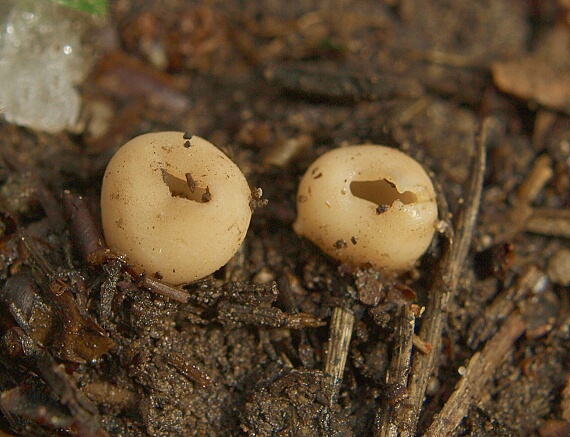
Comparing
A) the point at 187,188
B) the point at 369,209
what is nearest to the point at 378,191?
the point at 369,209

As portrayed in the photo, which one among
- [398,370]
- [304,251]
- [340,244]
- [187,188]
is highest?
[187,188]

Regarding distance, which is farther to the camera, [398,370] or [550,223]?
[550,223]

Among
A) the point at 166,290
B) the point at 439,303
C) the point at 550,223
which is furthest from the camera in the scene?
the point at 550,223

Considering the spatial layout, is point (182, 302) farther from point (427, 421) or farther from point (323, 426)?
point (427, 421)

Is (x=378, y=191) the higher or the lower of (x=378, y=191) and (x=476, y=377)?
the higher

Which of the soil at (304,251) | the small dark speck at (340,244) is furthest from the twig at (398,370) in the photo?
the small dark speck at (340,244)

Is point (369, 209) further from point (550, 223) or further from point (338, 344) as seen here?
point (550, 223)

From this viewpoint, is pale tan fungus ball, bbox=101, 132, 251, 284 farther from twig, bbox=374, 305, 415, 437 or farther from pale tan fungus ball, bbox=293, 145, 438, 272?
twig, bbox=374, 305, 415, 437
